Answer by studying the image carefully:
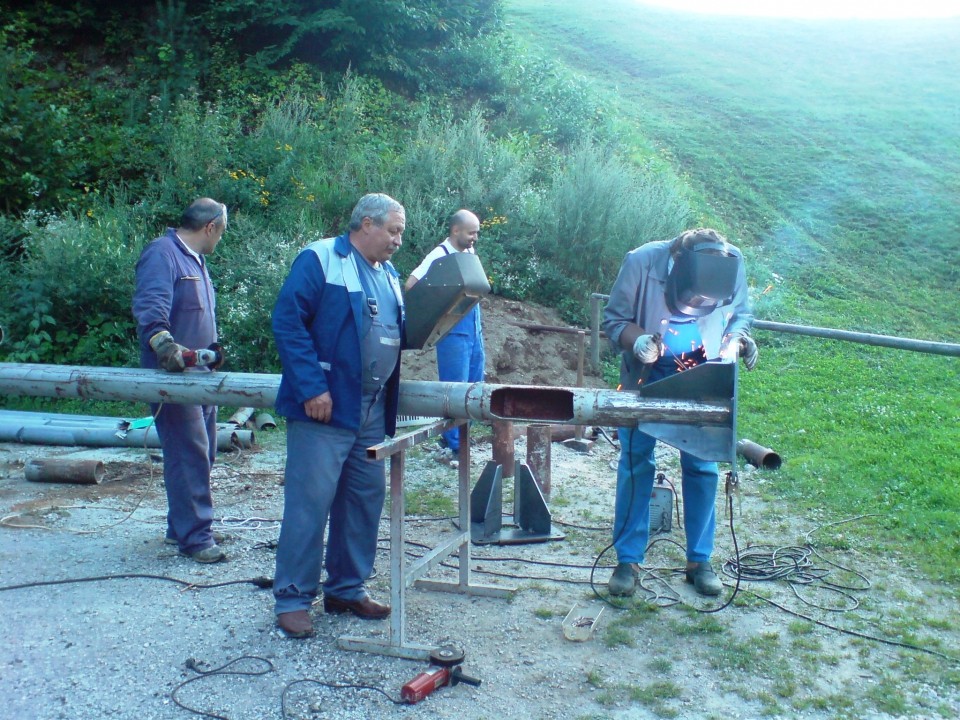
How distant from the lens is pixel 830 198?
63.4 ft

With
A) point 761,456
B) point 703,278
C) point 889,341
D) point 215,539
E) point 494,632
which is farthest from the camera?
point 889,341

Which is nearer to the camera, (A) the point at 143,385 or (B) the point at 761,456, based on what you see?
(A) the point at 143,385

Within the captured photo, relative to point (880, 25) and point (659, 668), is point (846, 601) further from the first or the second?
point (880, 25)

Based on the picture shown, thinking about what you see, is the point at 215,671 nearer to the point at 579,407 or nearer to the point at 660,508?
the point at 579,407

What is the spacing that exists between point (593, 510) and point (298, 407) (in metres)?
2.99

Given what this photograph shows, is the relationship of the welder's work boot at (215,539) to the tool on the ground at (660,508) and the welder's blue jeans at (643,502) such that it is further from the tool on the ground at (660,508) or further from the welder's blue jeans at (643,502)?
the tool on the ground at (660,508)

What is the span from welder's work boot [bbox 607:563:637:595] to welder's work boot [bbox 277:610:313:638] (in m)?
1.62

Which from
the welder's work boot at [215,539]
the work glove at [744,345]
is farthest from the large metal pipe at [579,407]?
the welder's work boot at [215,539]

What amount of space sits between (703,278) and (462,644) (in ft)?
7.08

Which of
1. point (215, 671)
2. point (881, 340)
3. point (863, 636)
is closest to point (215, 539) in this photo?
point (215, 671)

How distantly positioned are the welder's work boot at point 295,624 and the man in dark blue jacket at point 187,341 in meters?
1.16

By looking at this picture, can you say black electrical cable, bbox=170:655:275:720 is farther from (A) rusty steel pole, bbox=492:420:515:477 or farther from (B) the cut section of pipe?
(B) the cut section of pipe

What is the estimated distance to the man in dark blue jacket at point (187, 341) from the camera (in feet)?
16.8

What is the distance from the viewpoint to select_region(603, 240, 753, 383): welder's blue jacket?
486cm
